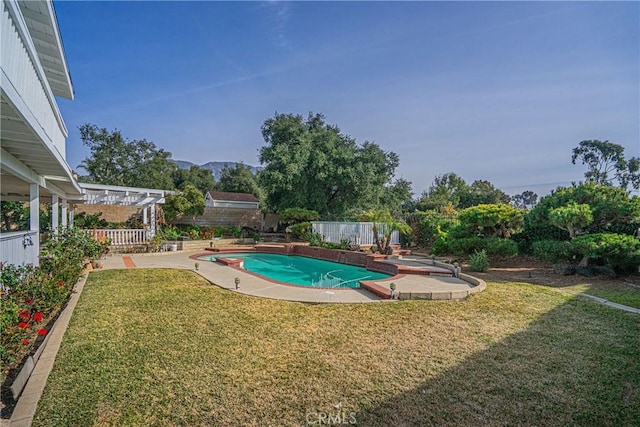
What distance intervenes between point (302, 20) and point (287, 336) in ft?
32.3

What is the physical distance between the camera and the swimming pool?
32.5 feet

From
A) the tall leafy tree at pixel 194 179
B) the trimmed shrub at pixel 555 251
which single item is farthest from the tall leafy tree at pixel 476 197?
the tall leafy tree at pixel 194 179

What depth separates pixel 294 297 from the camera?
6.45 m

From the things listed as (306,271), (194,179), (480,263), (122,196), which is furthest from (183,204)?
(194,179)

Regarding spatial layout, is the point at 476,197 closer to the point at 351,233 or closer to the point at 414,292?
the point at 351,233

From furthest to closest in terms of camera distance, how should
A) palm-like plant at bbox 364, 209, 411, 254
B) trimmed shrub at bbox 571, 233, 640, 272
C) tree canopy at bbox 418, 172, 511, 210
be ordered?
tree canopy at bbox 418, 172, 511, 210
palm-like plant at bbox 364, 209, 411, 254
trimmed shrub at bbox 571, 233, 640, 272

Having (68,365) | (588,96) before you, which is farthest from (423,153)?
(68,365)

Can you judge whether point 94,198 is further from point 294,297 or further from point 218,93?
point 294,297

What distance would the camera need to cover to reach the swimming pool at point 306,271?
9.90 metres

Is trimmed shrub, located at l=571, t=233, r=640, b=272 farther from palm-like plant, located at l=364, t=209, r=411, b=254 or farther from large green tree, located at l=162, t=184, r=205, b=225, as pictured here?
large green tree, located at l=162, t=184, r=205, b=225

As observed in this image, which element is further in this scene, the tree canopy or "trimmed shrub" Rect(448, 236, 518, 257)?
the tree canopy

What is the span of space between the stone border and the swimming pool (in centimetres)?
521

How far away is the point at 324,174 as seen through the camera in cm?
1981

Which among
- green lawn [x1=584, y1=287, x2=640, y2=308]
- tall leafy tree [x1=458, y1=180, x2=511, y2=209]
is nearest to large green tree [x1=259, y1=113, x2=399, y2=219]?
green lawn [x1=584, y1=287, x2=640, y2=308]
